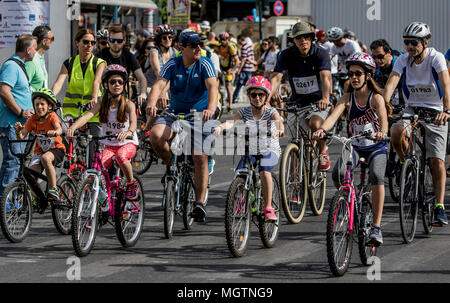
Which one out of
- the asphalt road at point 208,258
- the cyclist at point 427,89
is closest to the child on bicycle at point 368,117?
the asphalt road at point 208,258

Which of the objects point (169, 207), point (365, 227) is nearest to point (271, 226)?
point (169, 207)

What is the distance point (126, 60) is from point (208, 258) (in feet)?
15.0

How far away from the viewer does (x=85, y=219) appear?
332 inches

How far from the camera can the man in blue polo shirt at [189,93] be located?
9383 mm

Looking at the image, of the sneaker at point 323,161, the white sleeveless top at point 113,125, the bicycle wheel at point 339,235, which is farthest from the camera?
the sneaker at point 323,161

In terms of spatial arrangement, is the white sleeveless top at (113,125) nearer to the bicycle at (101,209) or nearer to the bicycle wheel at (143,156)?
the bicycle at (101,209)

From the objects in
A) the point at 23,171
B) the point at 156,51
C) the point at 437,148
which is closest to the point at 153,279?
the point at 23,171

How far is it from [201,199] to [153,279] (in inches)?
77.4

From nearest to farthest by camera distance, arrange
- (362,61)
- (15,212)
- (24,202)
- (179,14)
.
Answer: (362,61)
(15,212)
(24,202)
(179,14)

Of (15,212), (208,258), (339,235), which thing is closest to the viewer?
(339,235)

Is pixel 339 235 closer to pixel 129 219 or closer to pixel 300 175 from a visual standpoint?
pixel 129 219

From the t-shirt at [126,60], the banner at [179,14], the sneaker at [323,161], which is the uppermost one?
the banner at [179,14]

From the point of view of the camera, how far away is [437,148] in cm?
972

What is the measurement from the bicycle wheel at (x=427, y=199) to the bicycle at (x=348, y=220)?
1415mm
